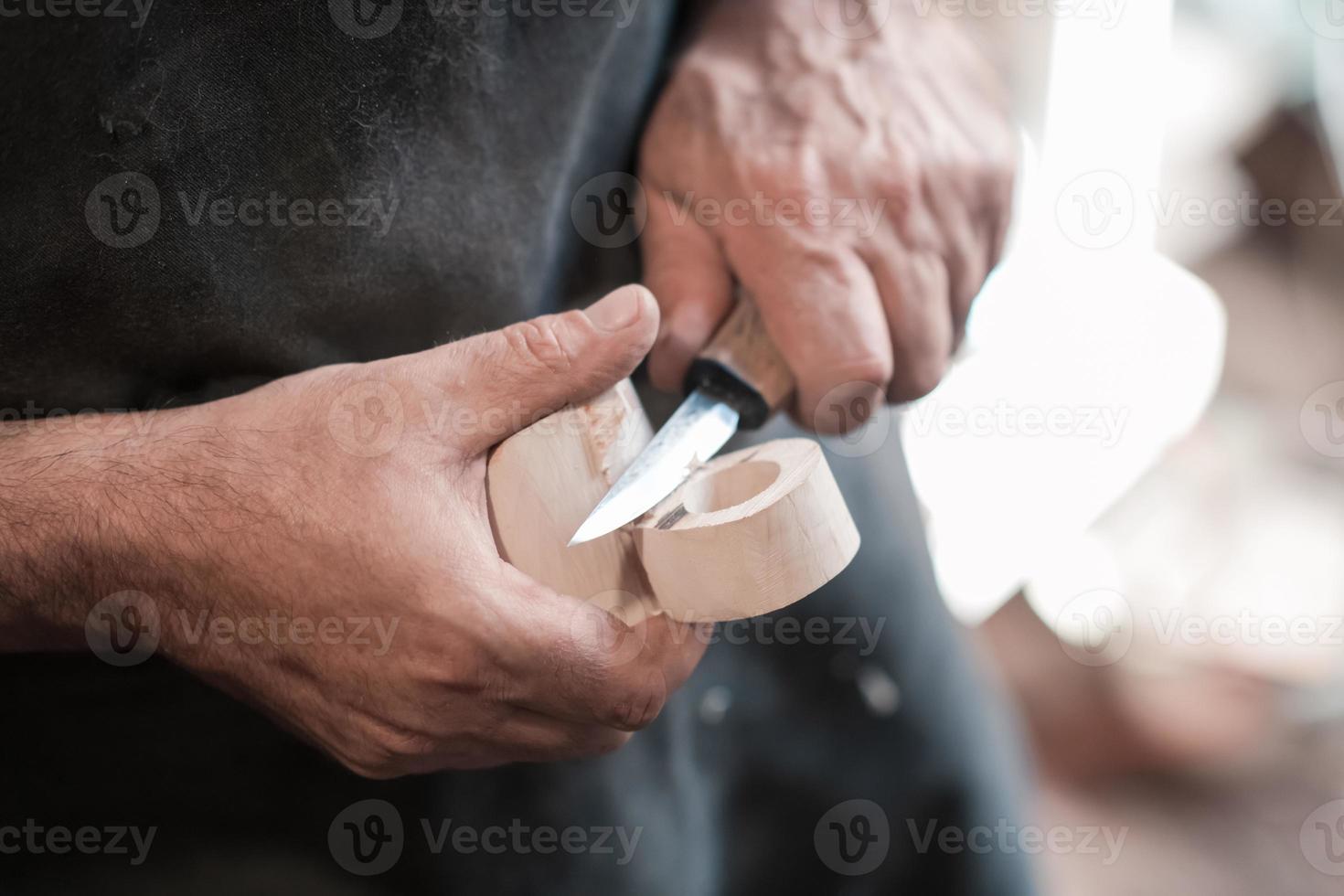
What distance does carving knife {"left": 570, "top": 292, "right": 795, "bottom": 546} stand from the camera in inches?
30.2

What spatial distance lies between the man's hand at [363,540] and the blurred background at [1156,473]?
146 cm

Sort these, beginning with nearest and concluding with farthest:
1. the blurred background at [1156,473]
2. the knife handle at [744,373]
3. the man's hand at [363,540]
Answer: the man's hand at [363,540] < the knife handle at [744,373] < the blurred background at [1156,473]

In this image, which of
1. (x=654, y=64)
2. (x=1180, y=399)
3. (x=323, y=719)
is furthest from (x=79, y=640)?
(x=1180, y=399)

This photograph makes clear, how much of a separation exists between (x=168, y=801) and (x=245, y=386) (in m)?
0.44

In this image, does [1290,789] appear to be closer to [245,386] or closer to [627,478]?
[627,478]

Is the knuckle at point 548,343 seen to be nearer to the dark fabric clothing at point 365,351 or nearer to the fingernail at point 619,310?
the fingernail at point 619,310

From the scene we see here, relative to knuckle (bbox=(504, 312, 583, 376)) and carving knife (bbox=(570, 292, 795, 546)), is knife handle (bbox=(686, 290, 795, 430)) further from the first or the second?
knuckle (bbox=(504, 312, 583, 376))

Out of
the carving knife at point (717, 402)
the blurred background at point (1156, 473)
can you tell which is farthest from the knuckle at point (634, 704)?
the blurred background at point (1156, 473)

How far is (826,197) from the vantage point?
1.00 metres

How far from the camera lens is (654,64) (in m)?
1.12

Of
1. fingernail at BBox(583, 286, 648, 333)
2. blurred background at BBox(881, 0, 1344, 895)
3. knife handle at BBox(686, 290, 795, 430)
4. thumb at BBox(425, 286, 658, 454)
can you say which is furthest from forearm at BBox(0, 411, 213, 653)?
blurred background at BBox(881, 0, 1344, 895)

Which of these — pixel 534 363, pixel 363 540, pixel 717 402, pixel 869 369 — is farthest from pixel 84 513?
pixel 869 369

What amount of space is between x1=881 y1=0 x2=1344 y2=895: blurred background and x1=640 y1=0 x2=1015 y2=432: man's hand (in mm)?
988

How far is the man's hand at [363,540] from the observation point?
0.69m
